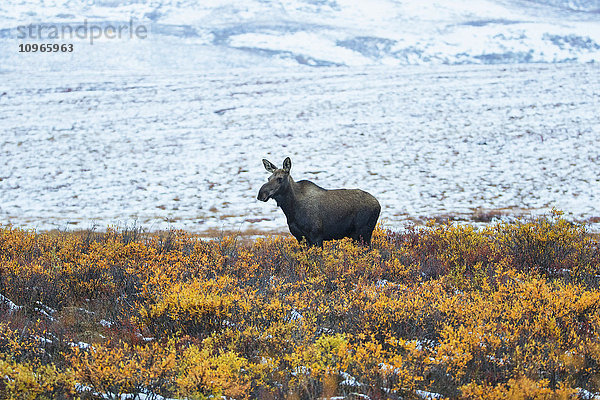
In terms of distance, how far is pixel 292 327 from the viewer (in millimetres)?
5281

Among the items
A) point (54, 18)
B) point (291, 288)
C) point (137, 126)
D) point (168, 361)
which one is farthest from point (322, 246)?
point (54, 18)

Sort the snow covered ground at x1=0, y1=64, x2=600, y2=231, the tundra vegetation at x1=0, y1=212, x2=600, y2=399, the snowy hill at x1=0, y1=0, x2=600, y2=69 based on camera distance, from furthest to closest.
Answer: the snowy hill at x1=0, y1=0, x2=600, y2=69, the snow covered ground at x1=0, y1=64, x2=600, y2=231, the tundra vegetation at x1=0, y1=212, x2=600, y2=399

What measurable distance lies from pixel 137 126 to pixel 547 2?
60791mm

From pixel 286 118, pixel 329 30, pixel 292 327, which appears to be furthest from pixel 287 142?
pixel 329 30

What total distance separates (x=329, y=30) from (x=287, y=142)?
30727 mm

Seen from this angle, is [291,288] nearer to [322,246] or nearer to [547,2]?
[322,246]

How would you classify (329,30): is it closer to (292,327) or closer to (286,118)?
(286,118)

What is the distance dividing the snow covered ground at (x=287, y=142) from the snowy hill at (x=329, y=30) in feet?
24.7

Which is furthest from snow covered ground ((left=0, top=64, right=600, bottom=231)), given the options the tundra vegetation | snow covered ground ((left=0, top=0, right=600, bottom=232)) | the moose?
the tundra vegetation

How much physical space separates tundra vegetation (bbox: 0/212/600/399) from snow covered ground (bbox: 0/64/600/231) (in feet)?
25.0

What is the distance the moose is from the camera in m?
8.48

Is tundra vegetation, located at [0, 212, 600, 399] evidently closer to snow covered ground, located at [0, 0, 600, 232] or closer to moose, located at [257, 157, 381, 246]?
moose, located at [257, 157, 381, 246]

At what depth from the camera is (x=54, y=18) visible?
2039 inches

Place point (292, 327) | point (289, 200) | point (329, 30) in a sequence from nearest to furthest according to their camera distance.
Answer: point (292, 327) < point (289, 200) < point (329, 30)
